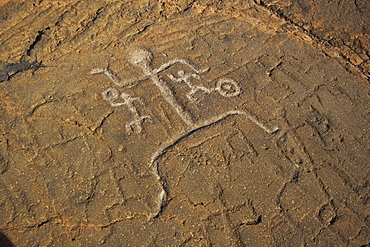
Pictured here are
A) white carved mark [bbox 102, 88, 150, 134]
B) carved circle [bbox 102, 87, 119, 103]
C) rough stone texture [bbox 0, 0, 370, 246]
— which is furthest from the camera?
carved circle [bbox 102, 87, 119, 103]

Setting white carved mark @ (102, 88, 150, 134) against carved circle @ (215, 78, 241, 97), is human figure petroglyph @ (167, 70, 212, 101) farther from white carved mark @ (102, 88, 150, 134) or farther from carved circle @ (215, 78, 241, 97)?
white carved mark @ (102, 88, 150, 134)

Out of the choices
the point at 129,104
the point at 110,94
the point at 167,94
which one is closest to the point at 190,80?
the point at 167,94

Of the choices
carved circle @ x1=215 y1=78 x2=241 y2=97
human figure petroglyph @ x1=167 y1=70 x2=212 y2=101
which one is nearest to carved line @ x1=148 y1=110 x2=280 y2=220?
carved circle @ x1=215 y1=78 x2=241 y2=97

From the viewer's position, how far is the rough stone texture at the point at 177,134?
2.95 metres

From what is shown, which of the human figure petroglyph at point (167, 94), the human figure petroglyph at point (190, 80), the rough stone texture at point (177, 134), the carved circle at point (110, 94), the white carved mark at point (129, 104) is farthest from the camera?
the human figure petroglyph at point (190, 80)

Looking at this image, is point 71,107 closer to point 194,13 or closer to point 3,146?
point 3,146

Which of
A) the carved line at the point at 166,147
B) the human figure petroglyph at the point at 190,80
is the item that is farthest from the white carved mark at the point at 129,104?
the human figure petroglyph at the point at 190,80

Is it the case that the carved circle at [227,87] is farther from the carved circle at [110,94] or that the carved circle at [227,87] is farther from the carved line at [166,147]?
the carved circle at [110,94]

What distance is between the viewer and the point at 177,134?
3449mm

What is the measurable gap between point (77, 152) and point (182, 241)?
4.15 feet

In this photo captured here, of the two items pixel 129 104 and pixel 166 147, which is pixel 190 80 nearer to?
pixel 129 104

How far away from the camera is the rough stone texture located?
295 centimetres

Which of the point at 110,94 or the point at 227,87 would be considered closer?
the point at 110,94

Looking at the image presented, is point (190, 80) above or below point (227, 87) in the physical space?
above
